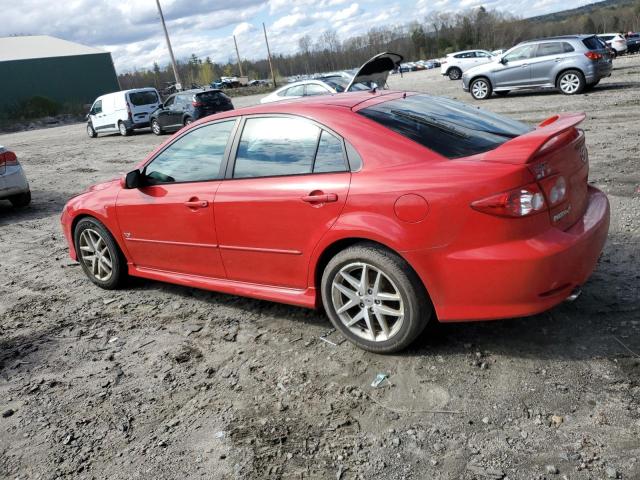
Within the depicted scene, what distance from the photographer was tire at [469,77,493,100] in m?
17.7

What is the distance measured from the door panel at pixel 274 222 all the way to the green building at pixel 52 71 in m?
53.9

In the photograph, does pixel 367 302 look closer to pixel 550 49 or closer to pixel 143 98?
pixel 550 49

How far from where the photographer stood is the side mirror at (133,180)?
14.5 feet

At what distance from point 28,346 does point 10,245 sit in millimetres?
3706

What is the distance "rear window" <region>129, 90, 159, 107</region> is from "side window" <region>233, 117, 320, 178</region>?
19.2m

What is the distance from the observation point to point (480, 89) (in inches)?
704

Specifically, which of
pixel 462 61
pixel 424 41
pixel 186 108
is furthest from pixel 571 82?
pixel 424 41

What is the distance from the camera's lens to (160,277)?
4641 mm

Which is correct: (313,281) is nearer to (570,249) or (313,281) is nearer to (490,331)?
(490,331)

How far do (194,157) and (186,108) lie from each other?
622 inches

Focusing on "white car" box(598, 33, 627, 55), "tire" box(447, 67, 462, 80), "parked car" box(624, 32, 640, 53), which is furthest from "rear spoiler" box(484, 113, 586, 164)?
"parked car" box(624, 32, 640, 53)

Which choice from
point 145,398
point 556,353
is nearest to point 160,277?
point 145,398

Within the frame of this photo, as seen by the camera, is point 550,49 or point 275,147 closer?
point 275,147

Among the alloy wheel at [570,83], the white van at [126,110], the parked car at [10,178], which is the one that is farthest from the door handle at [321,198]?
the white van at [126,110]
